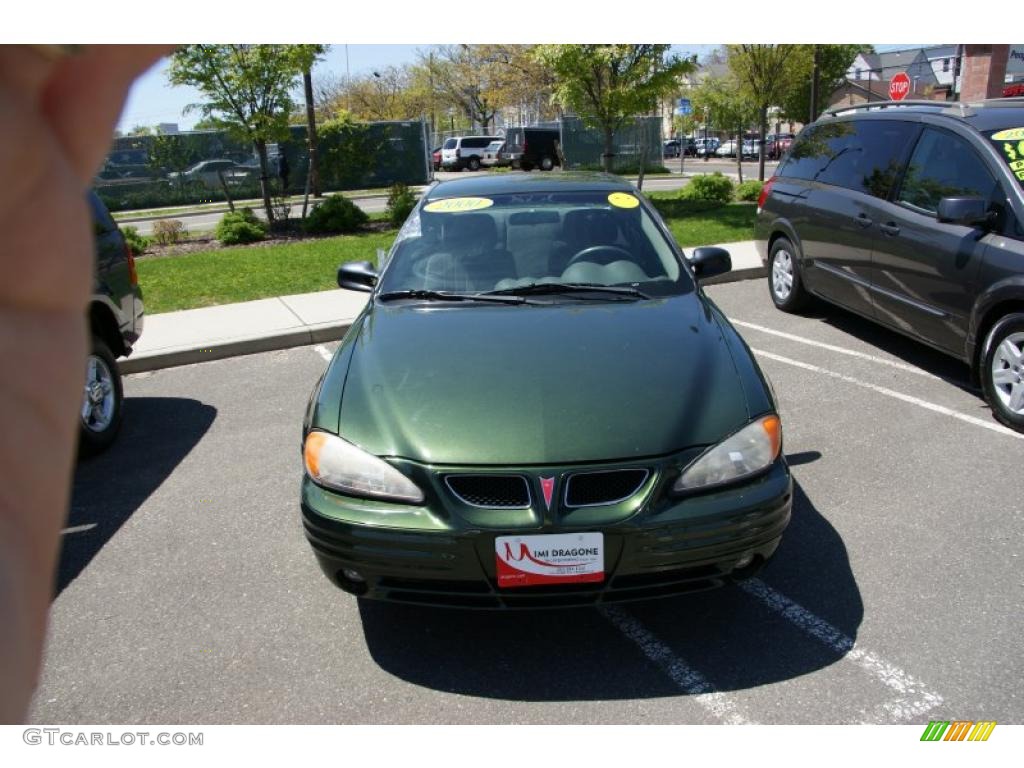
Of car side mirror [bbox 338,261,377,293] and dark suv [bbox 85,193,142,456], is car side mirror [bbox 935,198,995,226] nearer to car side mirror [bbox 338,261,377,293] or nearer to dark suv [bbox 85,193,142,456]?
car side mirror [bbox 338,261,377,293]

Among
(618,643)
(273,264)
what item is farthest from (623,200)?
(273,264)

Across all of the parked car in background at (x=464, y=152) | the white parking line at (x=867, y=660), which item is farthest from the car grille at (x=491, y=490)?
the parked car in background at (x=464, y=152)

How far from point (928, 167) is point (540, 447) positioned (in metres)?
4.51

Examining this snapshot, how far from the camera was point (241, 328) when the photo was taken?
789 cm

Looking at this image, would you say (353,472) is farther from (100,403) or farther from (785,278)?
(785,278)

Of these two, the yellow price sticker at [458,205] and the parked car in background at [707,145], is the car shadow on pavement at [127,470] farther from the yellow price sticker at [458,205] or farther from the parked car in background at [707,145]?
the parked car in background at [707,145]

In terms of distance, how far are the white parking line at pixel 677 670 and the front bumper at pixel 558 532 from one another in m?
0.30

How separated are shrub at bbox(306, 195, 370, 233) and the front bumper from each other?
12.4 m

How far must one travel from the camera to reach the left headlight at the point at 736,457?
2.82 m

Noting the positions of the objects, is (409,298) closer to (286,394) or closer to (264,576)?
(264,576)

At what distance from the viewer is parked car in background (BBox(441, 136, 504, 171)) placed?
38.5 meters

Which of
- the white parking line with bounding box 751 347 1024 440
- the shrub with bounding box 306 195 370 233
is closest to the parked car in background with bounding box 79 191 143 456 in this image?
the white parking line with bounding box 751 347 1024 440

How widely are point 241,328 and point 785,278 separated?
5.19m

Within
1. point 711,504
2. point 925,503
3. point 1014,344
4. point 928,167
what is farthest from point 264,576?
point 928,167
